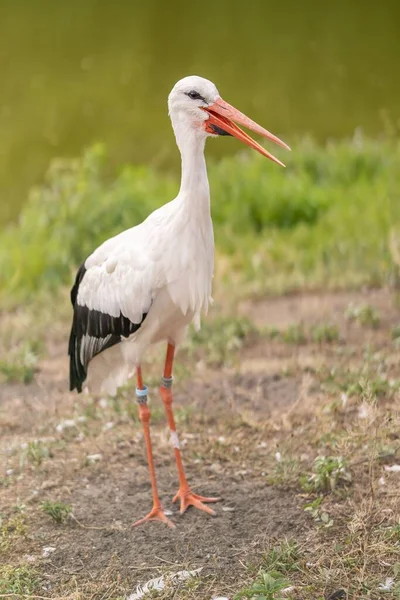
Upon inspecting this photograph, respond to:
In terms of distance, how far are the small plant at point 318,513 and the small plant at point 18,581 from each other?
110cm

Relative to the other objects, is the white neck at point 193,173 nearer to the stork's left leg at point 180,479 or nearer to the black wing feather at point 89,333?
the black wing feather at point 89,333

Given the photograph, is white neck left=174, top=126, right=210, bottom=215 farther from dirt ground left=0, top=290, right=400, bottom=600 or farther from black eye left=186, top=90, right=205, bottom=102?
dirt ground left=0, top=290, right=400, bottom=600

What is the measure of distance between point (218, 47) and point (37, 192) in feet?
14.5

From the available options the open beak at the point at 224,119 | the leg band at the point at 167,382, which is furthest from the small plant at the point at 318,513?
the open beak at the point at 224,119

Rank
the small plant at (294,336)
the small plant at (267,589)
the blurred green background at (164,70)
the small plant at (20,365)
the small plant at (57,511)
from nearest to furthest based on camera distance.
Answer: the small plant at (267,589), the small plant at (57,511), the small plant at (20,365), the small plant at (294,336), the blurred green background at (164,70)

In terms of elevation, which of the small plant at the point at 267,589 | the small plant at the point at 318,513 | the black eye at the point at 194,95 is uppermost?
the black eye at the point at 194,95

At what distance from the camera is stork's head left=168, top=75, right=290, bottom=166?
387 centimetres

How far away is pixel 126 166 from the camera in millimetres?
9773

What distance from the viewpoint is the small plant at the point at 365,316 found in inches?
233

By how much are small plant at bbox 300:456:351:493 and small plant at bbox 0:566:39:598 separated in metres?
1.18

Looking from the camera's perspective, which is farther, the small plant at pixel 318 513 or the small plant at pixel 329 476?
the small plant at pixel 329 476

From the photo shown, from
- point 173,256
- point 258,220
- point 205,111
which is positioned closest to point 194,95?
point 205,111

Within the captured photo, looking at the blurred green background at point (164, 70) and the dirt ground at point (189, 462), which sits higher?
the blurred green background at point (164, 70)

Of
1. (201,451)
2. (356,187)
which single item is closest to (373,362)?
(201,451)
